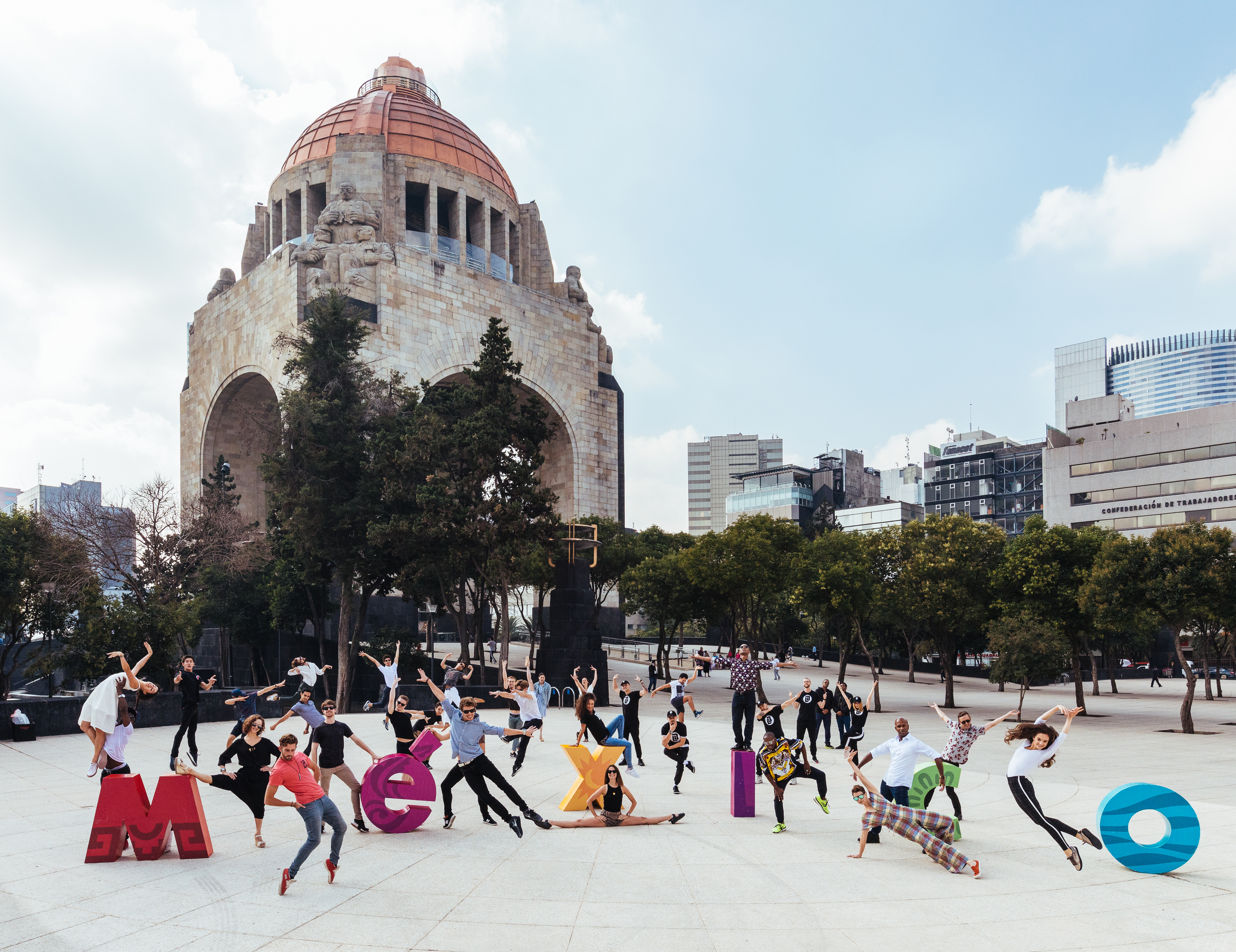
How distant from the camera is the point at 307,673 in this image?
527 inches

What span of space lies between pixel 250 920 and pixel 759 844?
16.9 feet

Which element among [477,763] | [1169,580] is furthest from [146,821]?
[1169,580]

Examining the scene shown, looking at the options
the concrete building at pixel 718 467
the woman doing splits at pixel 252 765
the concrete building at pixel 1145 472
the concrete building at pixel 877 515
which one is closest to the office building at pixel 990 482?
the concrete building at pixel 877 515

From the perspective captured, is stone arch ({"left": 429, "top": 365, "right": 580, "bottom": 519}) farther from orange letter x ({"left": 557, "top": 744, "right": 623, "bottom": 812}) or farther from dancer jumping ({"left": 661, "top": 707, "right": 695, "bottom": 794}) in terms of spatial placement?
orange letter x ({"left": 557, "top": 744, "right": 623, "bottom": 812})

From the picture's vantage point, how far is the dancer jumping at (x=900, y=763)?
9070mm

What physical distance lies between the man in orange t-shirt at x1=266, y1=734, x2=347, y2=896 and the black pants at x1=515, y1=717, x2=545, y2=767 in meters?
4.78

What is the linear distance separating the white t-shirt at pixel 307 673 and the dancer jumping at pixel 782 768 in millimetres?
7079

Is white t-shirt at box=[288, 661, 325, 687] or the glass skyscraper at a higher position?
the glass skyscraper

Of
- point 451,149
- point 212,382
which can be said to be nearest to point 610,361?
point 451,149

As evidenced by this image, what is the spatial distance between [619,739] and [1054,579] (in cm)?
2251

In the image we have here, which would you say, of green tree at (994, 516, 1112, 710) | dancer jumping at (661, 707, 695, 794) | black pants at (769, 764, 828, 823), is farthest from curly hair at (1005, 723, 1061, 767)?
green tree at (994, 516, 1112, 710)

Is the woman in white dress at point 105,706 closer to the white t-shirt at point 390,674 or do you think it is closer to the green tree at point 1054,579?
the white t-shirt at point 390,674

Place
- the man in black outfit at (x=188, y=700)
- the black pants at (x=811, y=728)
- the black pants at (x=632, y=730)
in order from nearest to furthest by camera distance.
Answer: the man in black outfit at (x=188, y=700) → the black pants at (x=632, y=730) → the black pants at (x=811, y=728)

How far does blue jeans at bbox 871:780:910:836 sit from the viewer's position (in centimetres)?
922
